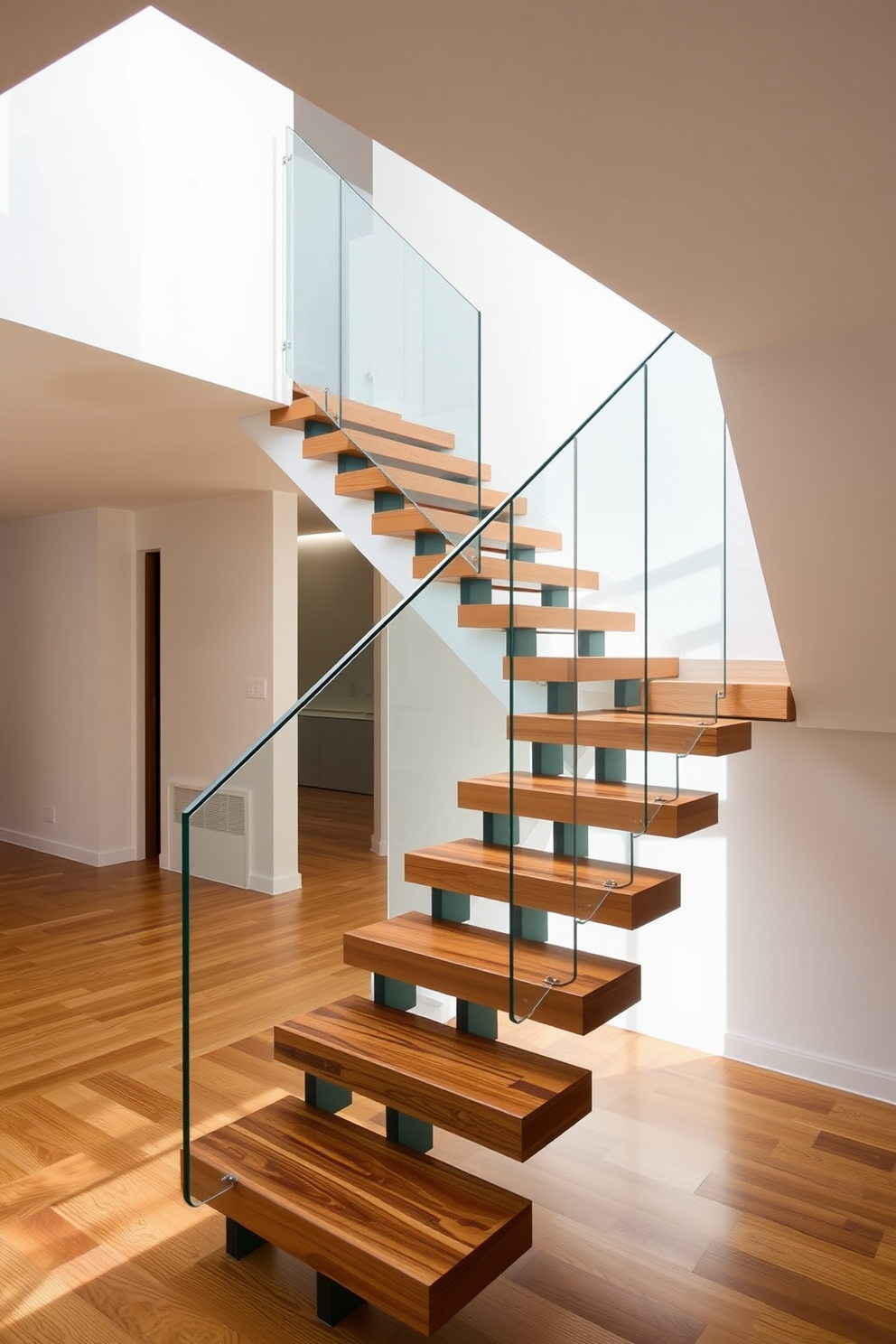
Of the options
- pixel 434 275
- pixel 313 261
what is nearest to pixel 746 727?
pixel 434 275

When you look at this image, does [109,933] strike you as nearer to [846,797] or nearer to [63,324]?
[63,324]

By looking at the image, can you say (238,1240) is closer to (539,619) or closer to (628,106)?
(539,619)

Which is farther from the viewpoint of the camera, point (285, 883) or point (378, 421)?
point (285, 883)

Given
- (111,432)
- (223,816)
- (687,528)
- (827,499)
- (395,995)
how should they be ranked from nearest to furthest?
(223,816)
(827,499)
(395,995)
(687,528)
(111,432)

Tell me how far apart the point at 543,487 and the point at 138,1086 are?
102 inches

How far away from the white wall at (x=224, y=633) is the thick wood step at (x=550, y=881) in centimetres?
302

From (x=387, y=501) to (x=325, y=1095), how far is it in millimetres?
2317

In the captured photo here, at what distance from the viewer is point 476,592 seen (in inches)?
130

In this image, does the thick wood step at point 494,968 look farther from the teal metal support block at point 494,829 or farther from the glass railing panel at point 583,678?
the teal metal support block at point 494,829

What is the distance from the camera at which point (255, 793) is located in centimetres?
233

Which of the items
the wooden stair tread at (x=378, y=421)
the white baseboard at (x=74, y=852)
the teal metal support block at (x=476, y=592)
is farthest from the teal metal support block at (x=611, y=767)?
the white baseboard at (x=74, y=852)

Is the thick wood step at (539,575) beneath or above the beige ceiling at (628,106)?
beneath

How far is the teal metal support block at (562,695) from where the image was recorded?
2586 mm

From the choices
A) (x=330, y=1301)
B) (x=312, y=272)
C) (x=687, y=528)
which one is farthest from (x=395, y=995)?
(x=312, y=272)
